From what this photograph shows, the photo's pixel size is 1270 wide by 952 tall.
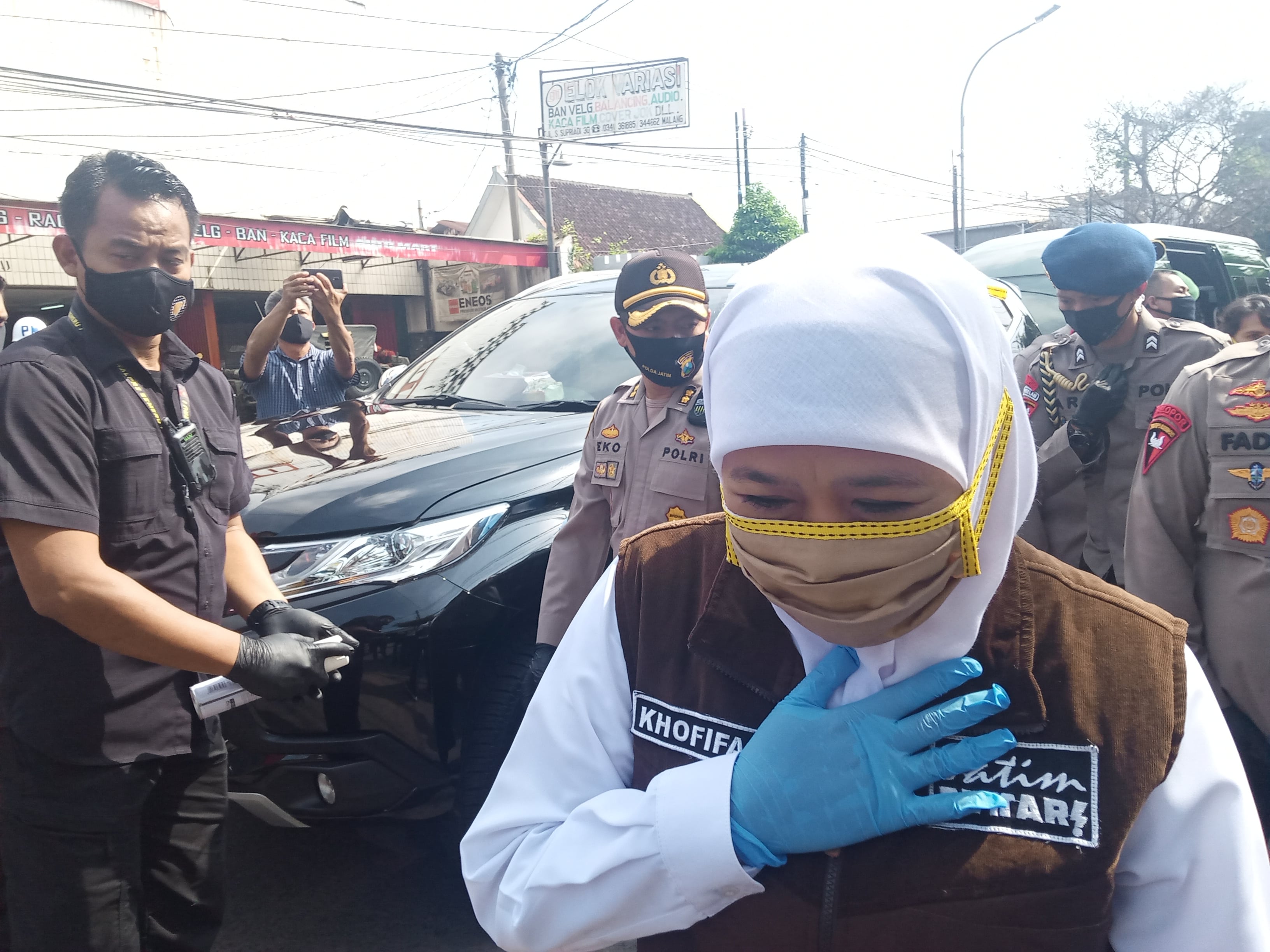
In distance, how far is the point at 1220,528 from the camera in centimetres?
225

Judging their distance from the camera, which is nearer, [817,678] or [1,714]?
[817,678]

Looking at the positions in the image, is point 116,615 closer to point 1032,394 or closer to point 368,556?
point 368,556

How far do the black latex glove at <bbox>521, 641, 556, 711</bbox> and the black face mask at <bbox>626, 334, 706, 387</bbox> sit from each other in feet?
2.83

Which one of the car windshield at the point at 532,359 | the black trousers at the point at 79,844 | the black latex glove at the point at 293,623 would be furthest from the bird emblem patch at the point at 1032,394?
the black trousers at the point at 79,844

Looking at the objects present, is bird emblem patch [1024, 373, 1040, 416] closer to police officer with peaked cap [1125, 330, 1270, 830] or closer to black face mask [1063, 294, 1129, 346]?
black face mask [1063, 294, 1129, 346]

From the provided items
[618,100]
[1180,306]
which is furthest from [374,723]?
[618,100]

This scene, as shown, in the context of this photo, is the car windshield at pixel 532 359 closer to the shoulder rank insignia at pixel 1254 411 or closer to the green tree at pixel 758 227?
the shoulder rank insignia at pixel 1254 411

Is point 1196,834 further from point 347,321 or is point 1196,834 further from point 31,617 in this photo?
point 347,321

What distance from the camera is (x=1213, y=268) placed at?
858 centimetres

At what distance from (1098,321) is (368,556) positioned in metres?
2.51

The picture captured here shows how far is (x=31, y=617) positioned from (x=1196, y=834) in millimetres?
1991

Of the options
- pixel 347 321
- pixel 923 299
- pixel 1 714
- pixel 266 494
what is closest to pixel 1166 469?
pixel 923 299

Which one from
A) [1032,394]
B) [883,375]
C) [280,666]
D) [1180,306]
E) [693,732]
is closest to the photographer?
[883,375]

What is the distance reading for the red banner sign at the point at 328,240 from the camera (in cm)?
1340
